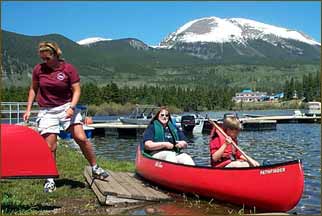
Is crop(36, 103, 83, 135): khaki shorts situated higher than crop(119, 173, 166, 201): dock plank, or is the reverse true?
crop(36, 103, 83, 135): khaki shorts

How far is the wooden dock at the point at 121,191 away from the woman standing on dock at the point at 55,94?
3.31ft

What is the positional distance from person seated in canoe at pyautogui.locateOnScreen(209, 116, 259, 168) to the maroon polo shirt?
2864mm

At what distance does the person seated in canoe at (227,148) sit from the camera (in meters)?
8.80

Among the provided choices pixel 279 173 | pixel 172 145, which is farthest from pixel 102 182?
pixel 279 173

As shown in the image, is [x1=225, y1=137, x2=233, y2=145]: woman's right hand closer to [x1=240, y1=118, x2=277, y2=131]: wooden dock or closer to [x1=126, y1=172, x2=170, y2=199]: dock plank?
[x1=126, y1=172, x2=170, y2=199]: dock plank

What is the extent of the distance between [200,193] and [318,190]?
472 centimetres

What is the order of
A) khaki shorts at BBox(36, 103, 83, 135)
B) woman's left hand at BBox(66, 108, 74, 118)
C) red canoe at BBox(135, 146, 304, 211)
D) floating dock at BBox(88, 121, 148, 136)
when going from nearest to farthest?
red canoe at BBox(135, 146, 304, 211)
woman's left hand at BBox(66, 108, 74, 118)
khaki shorts at BBox(36, 103, 83, 135)
floating dock at BBox(88, 121, 148, 136)

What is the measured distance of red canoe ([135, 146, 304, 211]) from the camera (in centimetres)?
751

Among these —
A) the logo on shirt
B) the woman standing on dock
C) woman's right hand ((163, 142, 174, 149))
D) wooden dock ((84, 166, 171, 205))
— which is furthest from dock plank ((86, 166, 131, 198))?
the logo on shirt

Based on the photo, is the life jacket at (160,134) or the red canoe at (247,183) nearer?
the red canoe at (247,183)

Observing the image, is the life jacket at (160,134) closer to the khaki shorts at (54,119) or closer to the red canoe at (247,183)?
the red canoe at (247,183)

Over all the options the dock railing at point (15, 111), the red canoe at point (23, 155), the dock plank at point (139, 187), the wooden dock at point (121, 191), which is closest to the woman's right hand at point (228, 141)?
the wooden dock at point (121, 191)

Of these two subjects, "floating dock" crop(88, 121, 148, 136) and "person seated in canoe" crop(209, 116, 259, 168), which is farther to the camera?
"floating dock" crop(88, 121, 148, 136)

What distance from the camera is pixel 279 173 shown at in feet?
24.7
